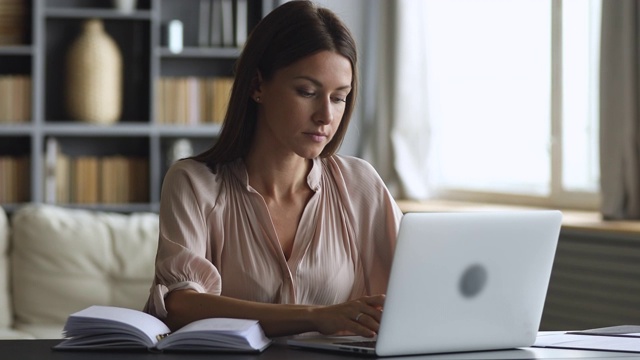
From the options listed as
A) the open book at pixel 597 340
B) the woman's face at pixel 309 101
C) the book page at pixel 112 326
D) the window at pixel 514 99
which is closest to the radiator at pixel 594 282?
the window at pixel 514 99

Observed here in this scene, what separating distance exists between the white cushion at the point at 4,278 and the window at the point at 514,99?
229 cm

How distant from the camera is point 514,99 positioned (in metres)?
4.83

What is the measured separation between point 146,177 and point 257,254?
10.3 ft

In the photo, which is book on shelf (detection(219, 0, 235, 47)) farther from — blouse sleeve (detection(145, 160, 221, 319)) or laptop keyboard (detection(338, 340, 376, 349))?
laptop keyboard (detection(338, 340, 376, 349))

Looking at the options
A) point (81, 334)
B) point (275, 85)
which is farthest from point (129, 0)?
point (81, 334)

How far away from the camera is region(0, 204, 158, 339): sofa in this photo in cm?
339

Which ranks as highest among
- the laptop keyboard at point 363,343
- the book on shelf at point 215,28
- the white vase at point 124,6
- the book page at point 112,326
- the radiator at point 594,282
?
the white vase at point 124,6

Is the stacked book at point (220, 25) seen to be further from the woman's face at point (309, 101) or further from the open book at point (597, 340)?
the open book at point (597, 340)

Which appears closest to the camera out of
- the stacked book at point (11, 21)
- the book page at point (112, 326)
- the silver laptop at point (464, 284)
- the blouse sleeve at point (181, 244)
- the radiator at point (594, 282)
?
the silver laptop at point (464, 284)

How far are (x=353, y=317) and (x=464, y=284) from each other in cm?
21

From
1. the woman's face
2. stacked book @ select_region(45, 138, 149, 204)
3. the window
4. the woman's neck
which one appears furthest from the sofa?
the window

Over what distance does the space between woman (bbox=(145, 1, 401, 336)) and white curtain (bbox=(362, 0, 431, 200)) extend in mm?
2788

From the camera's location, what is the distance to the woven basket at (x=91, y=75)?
510 cm

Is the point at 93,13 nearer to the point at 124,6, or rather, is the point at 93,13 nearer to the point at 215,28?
the point at 124,6
